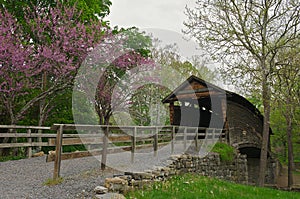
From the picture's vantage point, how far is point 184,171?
8328 mm

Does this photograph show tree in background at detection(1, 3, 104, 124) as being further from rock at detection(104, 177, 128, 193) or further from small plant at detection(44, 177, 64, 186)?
rock at detection(104, 177, 128, 193)

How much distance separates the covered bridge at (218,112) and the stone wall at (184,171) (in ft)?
5.01

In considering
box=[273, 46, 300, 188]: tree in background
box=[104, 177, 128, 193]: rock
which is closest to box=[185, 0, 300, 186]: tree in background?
box=[273, 46, 300, 188]: tree in background

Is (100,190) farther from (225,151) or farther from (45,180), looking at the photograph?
(225,151)

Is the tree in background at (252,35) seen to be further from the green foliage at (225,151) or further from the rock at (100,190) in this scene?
the rock at (100,190)

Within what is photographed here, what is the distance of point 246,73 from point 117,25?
26.9 ft

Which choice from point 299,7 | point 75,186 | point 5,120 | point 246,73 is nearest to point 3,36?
point 5,120

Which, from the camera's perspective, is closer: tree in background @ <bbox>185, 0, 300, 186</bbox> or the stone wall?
the stone wall

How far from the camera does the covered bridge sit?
533 inches

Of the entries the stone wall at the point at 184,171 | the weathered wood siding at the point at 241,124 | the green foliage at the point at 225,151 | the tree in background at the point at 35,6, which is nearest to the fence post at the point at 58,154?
the stone wall at the point at 184,171

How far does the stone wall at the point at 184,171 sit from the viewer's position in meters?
4.84

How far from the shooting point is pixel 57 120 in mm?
12445

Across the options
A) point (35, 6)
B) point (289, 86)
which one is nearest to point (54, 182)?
point (289, 86)

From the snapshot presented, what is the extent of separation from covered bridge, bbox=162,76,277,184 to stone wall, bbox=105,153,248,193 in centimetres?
153
